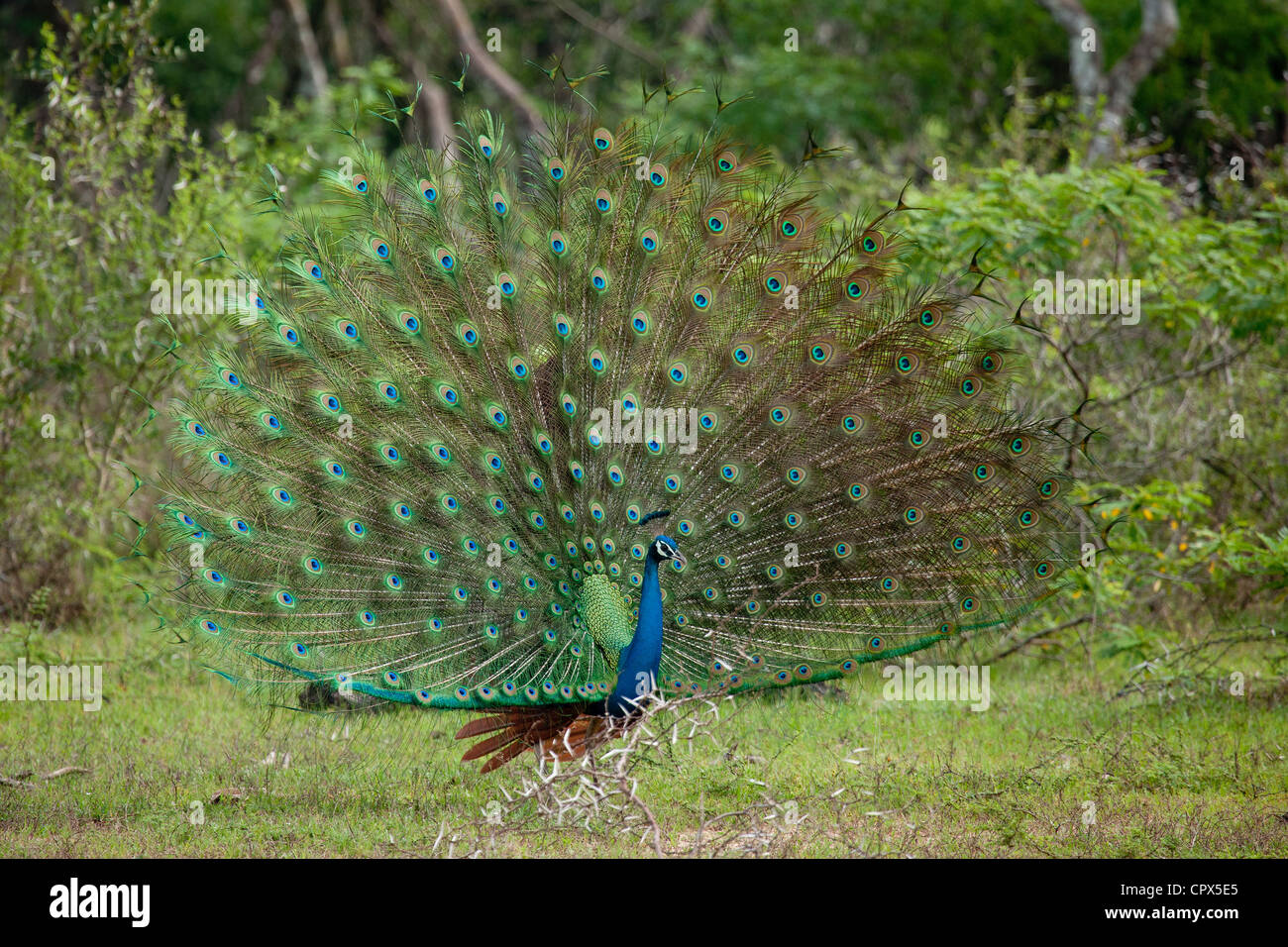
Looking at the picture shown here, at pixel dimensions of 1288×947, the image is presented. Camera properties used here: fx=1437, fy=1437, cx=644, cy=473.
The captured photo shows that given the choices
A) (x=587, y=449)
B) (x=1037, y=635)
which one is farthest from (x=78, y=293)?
(x=1037, y=635)

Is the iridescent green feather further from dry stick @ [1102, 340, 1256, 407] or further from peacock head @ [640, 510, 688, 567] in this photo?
dry stick @ [1102, 340, 1256, 407]

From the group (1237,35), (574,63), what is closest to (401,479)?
(1237,35)

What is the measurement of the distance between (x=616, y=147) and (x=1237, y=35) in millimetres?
12401

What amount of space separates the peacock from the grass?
0.57m

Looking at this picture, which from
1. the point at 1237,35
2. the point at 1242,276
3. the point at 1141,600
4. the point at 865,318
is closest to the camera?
the point at 865,318

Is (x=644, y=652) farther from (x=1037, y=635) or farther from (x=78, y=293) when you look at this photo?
(x=78, y=293)

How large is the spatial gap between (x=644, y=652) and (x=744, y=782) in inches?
44.8

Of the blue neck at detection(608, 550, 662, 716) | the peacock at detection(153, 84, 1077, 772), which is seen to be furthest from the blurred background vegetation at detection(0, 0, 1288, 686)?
the blue neck at detection(608, 550, 662, 716)

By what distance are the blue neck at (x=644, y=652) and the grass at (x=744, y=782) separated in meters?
0.27

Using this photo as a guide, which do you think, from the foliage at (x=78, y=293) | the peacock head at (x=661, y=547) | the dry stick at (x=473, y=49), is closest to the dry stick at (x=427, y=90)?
the dry stick at (x=473, y=49)

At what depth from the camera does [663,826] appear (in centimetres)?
623

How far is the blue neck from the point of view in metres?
5.97

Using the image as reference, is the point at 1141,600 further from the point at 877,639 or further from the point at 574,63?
the point at 574,63

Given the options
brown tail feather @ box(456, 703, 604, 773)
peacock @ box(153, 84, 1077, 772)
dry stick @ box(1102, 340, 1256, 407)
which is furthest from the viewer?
dry stick @ box(1102, 340, 1256, 407)
